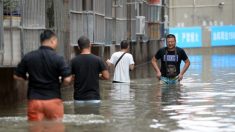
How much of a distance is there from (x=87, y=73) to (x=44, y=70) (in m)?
1.61

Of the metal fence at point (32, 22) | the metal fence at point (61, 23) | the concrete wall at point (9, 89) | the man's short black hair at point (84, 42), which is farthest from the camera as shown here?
the concrete wall at point (9, 89)

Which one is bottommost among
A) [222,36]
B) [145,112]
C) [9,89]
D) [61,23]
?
[145,112]

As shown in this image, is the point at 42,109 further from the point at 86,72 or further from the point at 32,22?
the point at 32,22

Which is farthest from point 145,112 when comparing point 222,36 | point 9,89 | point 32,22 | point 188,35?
point 222,36

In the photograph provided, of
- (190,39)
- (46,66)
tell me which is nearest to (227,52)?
(190,39)

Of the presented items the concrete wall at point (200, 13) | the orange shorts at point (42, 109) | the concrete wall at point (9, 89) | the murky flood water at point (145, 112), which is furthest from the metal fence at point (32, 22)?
the concrete wall at point (200, 13)

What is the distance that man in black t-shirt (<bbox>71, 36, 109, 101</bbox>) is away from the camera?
9891mm

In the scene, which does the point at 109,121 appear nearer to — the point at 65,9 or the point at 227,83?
the point at 65,9

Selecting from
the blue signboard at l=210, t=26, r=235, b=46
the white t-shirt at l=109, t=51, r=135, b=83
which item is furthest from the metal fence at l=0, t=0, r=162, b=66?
the blue signboard at l=210, t=26, r=235, b=46

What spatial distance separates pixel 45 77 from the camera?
841 cm

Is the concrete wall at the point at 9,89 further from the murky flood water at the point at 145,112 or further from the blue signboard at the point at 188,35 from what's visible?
the blue signboard at the point at 188,35

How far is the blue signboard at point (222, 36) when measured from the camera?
5088 centimetres

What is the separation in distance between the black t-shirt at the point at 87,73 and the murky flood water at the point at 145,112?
0.23 m

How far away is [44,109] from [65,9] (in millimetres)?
8898
